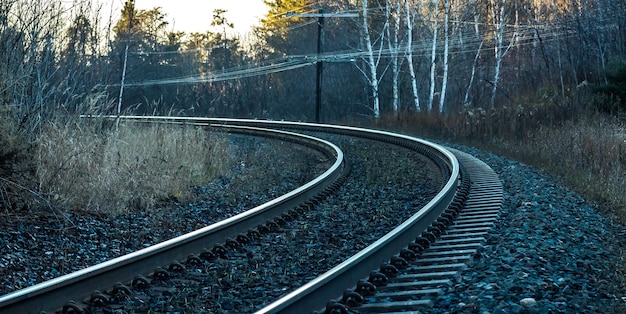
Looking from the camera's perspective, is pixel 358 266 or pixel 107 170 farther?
pixel 107 170

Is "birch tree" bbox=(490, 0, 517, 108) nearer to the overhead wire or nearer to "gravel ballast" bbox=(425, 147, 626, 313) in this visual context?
the overhead wire

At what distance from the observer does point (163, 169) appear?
1216 centimetres

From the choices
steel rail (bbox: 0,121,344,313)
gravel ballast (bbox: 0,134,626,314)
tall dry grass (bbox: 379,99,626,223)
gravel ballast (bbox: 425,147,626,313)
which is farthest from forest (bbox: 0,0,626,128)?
gravel ballast (bbox: 425,147,626,313)

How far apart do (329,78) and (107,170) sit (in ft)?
132

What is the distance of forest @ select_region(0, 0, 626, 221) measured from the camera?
9555 millimetres

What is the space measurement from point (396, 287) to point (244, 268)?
157cm

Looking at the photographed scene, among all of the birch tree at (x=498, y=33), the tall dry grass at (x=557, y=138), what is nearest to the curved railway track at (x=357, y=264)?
the tall dry grass at (x=557, y=138)

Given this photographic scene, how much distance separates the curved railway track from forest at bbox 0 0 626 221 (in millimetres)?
2160

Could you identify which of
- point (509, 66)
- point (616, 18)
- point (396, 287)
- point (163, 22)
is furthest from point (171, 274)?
point (163, 22)

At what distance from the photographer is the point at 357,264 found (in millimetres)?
5691

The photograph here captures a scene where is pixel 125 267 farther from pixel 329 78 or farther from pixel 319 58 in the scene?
pixel 329 78

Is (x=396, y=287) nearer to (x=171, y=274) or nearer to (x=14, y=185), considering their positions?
(x=171, y=274)

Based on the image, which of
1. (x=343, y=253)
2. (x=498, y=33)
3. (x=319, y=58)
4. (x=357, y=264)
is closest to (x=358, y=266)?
(x=357, y=264)

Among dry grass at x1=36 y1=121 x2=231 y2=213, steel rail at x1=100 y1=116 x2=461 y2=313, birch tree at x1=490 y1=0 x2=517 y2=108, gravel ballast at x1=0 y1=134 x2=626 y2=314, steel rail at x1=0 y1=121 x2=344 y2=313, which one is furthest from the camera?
birch tree at x1=490 y1=0 x2=517 y2=108
